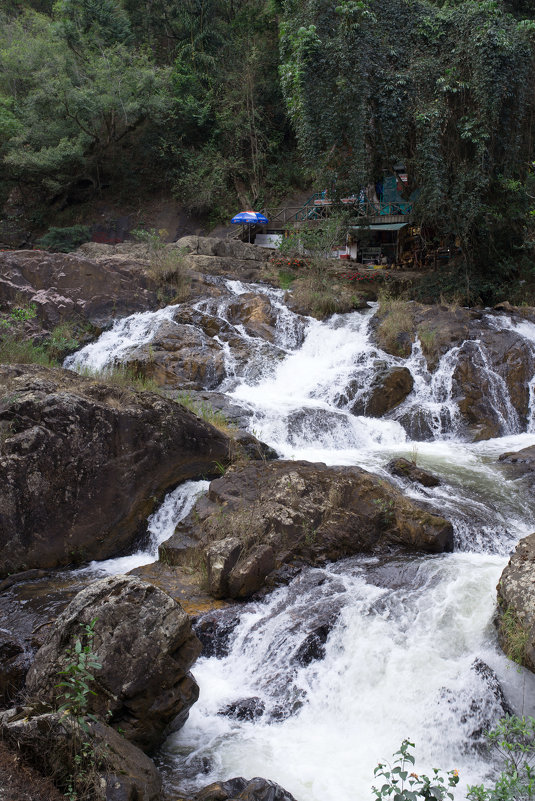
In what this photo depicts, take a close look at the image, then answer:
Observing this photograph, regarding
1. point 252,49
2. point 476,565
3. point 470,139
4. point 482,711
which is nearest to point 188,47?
point 252,49

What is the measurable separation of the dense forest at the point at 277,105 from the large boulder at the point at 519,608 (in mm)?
10772

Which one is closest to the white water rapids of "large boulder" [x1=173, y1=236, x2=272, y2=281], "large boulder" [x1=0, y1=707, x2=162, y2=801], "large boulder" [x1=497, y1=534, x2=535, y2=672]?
"large boulder" [x1=497, y1=534, x2=535, y2=672]

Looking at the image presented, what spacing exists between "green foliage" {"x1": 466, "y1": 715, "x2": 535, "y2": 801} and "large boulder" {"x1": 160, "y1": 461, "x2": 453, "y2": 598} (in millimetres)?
2450

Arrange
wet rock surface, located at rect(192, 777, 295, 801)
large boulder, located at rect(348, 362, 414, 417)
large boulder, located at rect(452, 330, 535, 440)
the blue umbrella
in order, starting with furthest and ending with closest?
the blue umbrella → large boulder, located at rect(348, 362, 414, 417) → large boulder, located at rect(452, 330, 535, 440) → wet rock surface, located at rect(192, 777, 295, 801)

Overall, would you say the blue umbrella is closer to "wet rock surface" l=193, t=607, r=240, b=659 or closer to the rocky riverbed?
the rocky riverbed

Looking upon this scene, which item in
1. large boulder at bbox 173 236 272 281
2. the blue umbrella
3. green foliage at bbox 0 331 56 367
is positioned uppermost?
the blue umbrella

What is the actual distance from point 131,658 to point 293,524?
2662 millimetres

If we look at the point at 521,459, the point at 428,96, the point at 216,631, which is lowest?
the point at 521,459

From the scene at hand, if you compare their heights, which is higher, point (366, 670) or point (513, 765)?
point (513, 765)

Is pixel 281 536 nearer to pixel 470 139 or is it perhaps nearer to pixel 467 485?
pixel 467 485

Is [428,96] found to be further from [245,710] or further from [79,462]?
[245,710]

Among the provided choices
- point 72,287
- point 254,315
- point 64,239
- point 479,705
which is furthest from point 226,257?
point 479,705

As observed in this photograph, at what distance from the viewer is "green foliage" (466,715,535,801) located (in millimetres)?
2904

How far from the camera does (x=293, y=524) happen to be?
6.26m
